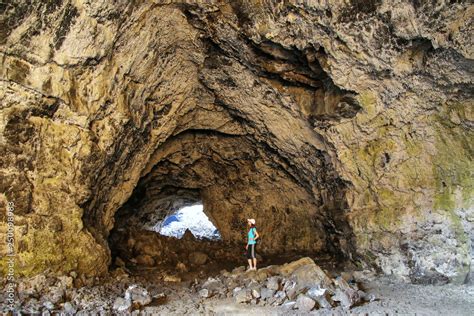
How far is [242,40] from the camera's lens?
628 cm

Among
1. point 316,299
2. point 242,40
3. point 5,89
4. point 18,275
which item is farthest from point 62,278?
point 242,40

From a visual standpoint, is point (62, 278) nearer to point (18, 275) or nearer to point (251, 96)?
point (18, 275)

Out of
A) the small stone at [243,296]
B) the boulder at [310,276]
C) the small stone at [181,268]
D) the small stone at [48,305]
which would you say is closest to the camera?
the small stone at [48,305]

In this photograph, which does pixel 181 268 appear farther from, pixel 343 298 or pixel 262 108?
pixel 343 298

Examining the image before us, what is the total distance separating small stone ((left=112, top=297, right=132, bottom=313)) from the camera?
4.79 meters

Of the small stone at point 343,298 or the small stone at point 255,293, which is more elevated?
the small stone at point 343,298

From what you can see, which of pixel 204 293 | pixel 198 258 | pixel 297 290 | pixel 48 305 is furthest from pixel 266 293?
pixel 198 258

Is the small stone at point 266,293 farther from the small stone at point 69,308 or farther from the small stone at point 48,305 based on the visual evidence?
the small stone at point 48,305

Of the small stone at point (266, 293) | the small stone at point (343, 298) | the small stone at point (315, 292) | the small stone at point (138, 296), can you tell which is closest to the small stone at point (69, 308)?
the small stone at point (138, 296)

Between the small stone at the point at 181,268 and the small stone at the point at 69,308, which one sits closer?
the small stone at the point at 69,308

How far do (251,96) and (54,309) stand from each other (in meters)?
4.67

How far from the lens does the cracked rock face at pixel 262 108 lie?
4.97 metres

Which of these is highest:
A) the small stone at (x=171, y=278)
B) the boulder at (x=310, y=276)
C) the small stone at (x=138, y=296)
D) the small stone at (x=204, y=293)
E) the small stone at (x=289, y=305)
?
the boulder at (x=310, y=276)

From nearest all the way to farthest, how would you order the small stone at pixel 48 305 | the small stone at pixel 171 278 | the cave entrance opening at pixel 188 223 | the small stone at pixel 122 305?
the small stone at pixel 48 305 → the small stone at pixel 122 305 → the small stone at pixel 171 278 → the cave entrance opening at pixel 188 223
